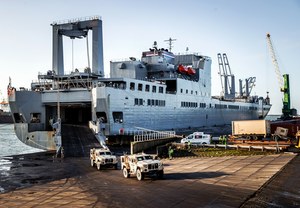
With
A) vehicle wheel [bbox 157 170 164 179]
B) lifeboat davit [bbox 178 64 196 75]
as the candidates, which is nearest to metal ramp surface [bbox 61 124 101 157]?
vehicle wheel [bbox 157 170 164 179]

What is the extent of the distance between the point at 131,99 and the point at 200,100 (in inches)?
1257

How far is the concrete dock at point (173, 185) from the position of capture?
16.8 meters

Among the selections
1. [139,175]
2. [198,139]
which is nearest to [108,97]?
[198,139]

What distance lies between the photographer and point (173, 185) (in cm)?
2098

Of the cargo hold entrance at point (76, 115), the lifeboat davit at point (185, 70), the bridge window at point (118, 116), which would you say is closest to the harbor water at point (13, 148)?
the cargo hold entrance at point (76, 115)

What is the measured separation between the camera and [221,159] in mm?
30766

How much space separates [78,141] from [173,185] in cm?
2587

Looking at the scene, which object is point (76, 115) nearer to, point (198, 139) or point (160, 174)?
point (198, 139)

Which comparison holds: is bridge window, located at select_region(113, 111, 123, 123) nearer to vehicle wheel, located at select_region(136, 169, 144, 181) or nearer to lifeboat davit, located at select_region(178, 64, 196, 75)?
vehicle wheel, located at select_region(136, 169, 144, 181)

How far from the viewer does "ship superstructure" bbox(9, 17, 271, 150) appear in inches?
1877

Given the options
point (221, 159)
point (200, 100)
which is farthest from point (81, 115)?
point (221, 159)

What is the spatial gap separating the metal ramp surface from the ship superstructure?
1.65 m

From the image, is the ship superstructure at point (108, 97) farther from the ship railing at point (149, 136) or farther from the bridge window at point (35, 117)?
the ship railing at point (149, 136)

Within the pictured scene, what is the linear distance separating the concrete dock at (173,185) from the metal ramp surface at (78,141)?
8375 mm
